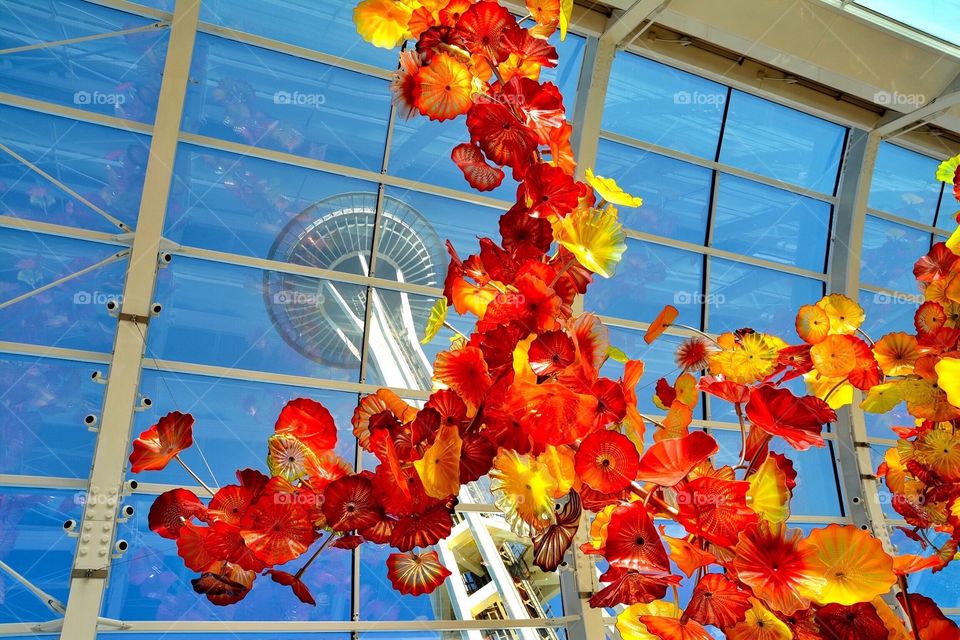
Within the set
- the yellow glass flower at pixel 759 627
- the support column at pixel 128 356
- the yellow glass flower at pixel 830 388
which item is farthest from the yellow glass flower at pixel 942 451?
the support column at pixel 128 356

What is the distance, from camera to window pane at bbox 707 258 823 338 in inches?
390

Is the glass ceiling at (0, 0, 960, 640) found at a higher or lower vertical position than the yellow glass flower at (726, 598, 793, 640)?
higher

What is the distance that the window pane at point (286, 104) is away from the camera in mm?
7707

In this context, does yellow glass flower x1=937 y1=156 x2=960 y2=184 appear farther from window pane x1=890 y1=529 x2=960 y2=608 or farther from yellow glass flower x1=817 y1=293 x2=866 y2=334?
window pane x1=890 y1=529 x2=960 y2=608

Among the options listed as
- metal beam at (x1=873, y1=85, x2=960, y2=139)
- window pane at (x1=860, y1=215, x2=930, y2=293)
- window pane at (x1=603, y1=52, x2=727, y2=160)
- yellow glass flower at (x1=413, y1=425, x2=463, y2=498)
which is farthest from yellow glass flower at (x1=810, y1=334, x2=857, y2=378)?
window pane at (x1=860, y1=215, x2=930, y2=293)

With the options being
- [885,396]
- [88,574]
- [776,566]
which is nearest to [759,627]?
[776,566]

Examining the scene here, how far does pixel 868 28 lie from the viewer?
8.70 meters

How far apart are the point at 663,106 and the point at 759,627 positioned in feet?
29.5

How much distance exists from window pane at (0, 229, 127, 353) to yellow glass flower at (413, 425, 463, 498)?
22.7 feet

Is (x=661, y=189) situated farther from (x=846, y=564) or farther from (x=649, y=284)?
(x=846, y=564)

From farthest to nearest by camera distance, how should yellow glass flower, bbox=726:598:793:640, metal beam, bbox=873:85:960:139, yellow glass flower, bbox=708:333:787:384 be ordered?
metal beam, bbox=873:85:960:139 → yellow glass flower, bbox=708:333:787:384 → yellow glass flower, bbox=726:598:793:640

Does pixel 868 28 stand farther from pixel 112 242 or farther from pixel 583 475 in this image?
pixel 583 475

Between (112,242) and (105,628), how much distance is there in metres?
3.42

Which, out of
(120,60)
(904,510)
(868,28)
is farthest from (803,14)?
(904,510)
